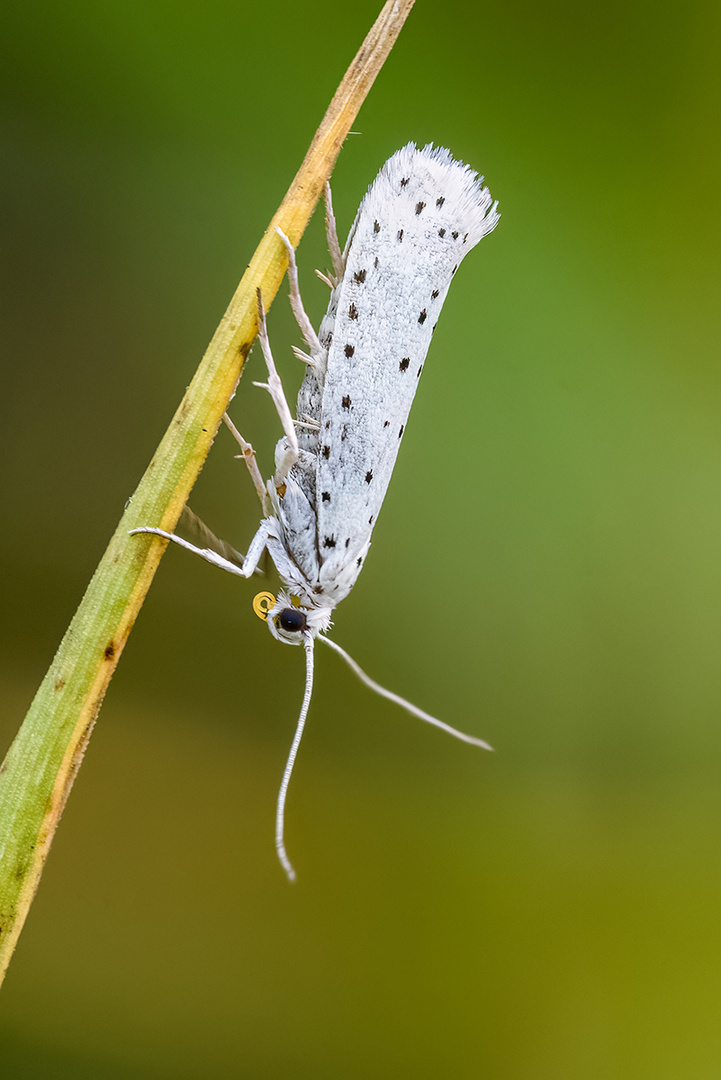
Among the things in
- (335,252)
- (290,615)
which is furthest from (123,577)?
(335,252)

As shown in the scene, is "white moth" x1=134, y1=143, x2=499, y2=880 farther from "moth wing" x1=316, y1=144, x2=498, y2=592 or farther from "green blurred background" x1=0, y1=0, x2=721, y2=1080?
"green blurred background" x1=0, y1=0, x2=721, y2=1080

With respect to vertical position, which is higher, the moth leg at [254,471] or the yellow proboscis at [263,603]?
the moth leg at [254,471]

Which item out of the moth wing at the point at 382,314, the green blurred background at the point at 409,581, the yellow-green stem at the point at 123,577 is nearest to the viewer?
the yellow-green stem at the point at 123,577

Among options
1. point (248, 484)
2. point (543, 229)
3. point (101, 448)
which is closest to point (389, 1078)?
point (248, 484)

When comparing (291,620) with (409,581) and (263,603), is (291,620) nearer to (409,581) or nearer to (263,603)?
(263,603)

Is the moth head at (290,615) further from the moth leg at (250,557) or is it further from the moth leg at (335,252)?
the moth leg at (335,252)

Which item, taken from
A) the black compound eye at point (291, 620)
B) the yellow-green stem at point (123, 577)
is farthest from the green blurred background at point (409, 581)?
the yellow-green stem at point (123, 577)

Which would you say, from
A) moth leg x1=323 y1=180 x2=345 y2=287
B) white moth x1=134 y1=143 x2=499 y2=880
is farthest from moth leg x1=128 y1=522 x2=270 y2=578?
moth leg x1=323 y1=180 x2=345 y2=287

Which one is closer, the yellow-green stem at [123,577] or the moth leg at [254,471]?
the yellow-green stem at [123,577]

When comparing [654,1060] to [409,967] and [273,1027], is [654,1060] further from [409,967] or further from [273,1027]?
[273,1027]
